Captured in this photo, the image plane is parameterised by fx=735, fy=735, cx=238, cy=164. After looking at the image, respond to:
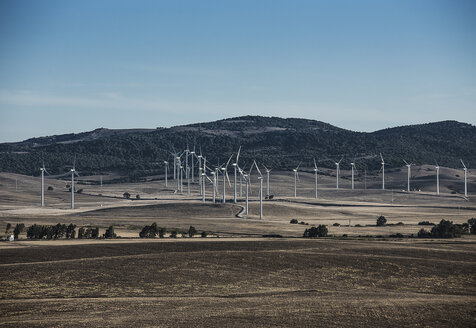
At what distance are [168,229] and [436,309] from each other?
61.0 m

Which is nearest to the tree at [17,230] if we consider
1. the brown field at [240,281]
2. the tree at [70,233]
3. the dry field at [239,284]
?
the brown field at [240,281]

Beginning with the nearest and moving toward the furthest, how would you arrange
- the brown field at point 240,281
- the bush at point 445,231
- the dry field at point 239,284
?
1. the dry field at point 239,284
2. the brown field at point 240,281
3. the bush at point 445,231

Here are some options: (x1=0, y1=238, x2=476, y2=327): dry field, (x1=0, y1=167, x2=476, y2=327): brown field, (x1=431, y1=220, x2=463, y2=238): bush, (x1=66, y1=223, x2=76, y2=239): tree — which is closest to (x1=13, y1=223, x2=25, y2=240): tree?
(x1=0, y1=167, x2=476, y2=327): brown field

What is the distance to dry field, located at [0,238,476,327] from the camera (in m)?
42.2

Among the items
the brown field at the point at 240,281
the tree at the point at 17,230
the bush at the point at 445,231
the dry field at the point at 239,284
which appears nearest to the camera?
the dry field at the point at 239,284

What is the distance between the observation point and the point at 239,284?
5516 cm

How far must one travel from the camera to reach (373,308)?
44.7 metres

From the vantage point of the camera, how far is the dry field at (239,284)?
42.2 metres

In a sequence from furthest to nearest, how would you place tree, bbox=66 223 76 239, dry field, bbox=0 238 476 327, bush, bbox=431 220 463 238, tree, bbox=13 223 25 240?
bush, bbox=431 220 463 238 < tree, bbox=66 223 76 239 < tree, bbox=13 223 25 240 < dry field, bbox=0 238 476 327

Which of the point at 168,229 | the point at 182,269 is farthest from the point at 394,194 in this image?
the point at 182,269

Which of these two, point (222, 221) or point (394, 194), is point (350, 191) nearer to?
point (394, 194)

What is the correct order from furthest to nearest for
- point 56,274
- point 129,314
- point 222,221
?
point 222,221 < point 56,274 < point 129,314

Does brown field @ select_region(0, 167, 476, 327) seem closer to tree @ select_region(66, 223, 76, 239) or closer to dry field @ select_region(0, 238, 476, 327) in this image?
dry field @ select_region(0, 238, 476, 327)

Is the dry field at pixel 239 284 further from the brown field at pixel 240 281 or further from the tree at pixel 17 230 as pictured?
the tree at pixel 17 230
